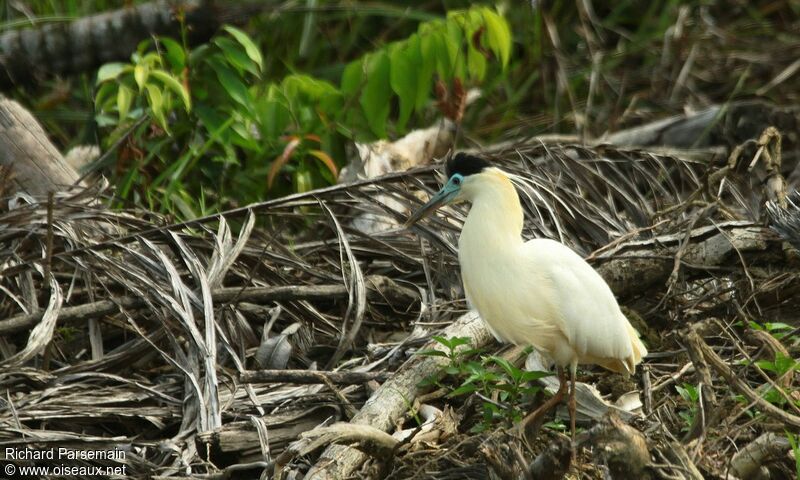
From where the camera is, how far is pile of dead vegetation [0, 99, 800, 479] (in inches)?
151

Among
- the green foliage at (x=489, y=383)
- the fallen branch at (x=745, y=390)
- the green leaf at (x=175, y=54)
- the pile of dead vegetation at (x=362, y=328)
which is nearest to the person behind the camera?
the fallen branch at (x=745, y=390)

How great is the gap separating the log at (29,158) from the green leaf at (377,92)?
171cm

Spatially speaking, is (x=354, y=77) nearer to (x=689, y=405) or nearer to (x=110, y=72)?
(x=110, y=72)

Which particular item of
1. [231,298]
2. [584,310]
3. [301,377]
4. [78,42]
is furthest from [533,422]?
[78,42]

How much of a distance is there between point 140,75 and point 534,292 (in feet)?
9.40

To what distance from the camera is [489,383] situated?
13.8 ft

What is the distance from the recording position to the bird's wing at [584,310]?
13.4 feet

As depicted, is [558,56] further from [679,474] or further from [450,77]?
[679,474]

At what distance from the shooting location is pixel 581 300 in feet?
13.5

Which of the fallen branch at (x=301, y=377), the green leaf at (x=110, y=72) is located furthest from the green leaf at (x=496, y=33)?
the fallen branch at (x=301, y=377)

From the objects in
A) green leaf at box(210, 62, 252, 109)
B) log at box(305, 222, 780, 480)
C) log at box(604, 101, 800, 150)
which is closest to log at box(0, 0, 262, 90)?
green leaf at box(210, 62, 252, 109)

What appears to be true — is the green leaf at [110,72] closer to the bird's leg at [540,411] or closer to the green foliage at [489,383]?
the green foliage at [489,383]

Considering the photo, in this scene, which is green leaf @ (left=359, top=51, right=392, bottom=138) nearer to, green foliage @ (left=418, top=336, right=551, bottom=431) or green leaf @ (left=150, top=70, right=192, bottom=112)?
green leaf @ (left=150, top=70, right=192, bottom=112)

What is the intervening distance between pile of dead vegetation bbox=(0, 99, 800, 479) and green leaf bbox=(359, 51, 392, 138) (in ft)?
2.72
